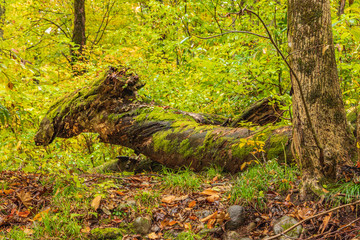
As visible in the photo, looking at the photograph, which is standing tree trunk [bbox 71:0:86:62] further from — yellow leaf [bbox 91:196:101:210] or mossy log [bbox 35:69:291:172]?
yellow leaf [bbox 91:196:101:210]

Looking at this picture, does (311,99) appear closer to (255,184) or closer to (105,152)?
(255,184)

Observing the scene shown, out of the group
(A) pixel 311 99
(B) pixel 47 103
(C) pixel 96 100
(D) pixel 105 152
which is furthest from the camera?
(D) pixel 105 152

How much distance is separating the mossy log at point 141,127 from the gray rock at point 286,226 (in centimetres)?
147

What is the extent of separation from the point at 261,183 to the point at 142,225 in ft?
4.69

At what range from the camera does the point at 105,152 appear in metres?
7.58

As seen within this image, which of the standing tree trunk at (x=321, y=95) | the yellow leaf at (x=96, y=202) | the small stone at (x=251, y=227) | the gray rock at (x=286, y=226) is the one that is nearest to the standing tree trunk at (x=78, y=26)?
the yellow leaf at (x=96, y=202)

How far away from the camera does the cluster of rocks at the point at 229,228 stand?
235 centimetres

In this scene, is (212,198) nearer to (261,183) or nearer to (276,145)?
(261,183)

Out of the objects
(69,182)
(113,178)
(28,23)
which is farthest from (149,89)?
(28,23)

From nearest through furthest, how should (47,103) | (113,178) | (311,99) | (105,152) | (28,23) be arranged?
(311,99)
(113,178)
(47,103)
(105,152)
(28,23)

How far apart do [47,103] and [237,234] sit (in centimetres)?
547

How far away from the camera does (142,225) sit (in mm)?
2838

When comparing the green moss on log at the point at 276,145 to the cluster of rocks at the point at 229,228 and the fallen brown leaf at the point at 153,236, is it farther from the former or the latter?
the fallen brown leaf at the point at 153,236

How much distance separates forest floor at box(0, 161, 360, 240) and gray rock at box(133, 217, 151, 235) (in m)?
0.01
